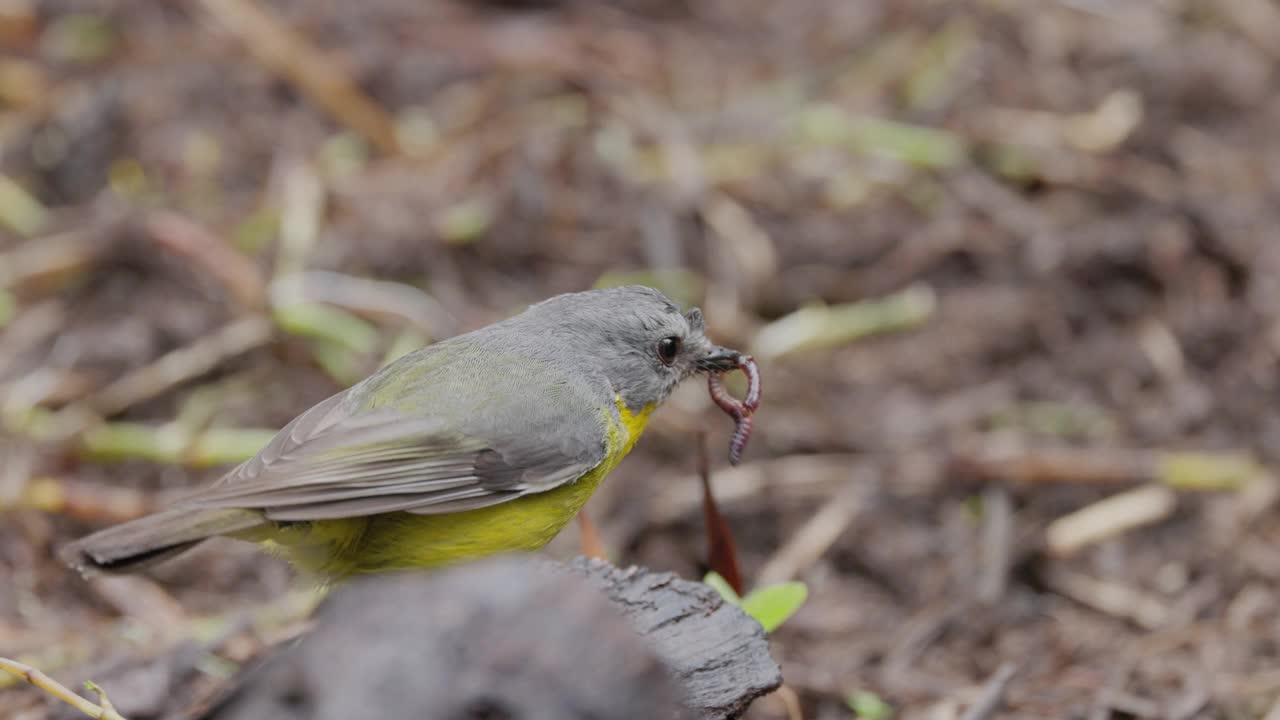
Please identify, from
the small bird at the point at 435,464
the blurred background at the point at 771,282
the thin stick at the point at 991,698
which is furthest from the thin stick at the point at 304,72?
the thin stick at the point at 991,698

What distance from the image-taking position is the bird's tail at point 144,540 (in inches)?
129

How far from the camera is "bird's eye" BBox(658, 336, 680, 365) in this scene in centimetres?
418

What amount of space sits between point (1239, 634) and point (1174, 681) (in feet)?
1.44

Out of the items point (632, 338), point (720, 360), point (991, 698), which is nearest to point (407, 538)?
point (632, 338)

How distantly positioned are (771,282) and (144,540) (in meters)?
3.83

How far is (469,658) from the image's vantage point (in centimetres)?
261

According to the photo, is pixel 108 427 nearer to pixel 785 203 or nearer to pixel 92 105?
pixel 92 105

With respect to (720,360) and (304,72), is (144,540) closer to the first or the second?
(720,360)

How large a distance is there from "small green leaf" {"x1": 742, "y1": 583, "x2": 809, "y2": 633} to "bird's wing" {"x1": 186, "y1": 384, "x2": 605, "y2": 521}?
0.58 metres

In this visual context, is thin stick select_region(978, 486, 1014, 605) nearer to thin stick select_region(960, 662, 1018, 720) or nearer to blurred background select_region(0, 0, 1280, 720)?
blurred background select_region(0, 0, 1280, 720)

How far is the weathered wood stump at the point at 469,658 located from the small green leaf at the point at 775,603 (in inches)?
27.5

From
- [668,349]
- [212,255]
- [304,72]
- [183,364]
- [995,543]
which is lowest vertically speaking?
[183,364]

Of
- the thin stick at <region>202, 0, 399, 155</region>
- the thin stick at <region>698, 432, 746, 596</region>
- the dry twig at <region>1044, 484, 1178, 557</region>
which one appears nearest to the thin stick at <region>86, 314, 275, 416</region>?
the thin stick at <region>202, 0, 399, 155</region>

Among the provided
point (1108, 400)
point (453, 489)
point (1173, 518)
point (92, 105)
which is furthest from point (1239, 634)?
point (92, 105)
